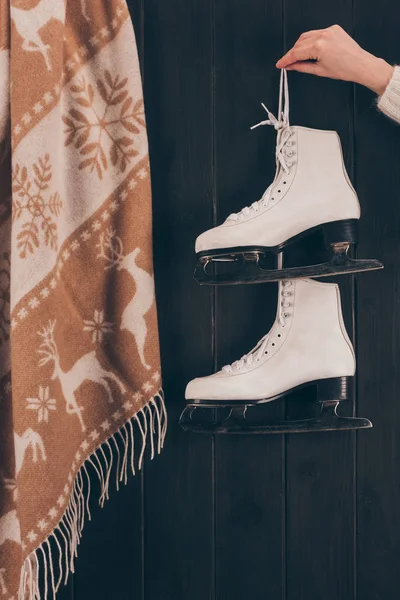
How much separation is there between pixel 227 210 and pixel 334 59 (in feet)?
1.03

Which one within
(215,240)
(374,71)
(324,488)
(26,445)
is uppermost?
(374,71)

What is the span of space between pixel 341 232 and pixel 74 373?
51 centimetres

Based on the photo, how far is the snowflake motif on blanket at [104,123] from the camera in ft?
3.39

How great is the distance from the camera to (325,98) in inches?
42.8

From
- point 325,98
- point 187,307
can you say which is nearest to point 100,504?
point 187,307

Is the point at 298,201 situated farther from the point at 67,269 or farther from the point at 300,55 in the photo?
the point at 67,269

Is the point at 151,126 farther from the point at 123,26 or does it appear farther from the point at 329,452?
→ the point at 329,452

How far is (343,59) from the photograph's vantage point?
0.96m

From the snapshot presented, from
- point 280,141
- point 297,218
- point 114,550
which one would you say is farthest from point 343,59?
point 114,550

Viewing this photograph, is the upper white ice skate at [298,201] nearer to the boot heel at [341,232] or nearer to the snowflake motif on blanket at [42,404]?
the boot heel at [341,232]

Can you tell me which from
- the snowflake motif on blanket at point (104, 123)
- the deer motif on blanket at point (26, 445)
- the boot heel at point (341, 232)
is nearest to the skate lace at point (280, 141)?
the boot heel at point (341, 232)

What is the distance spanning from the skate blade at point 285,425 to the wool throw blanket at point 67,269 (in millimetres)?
113

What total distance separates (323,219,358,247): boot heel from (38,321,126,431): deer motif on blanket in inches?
17.4

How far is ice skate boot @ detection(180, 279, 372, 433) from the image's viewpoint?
0.97m
